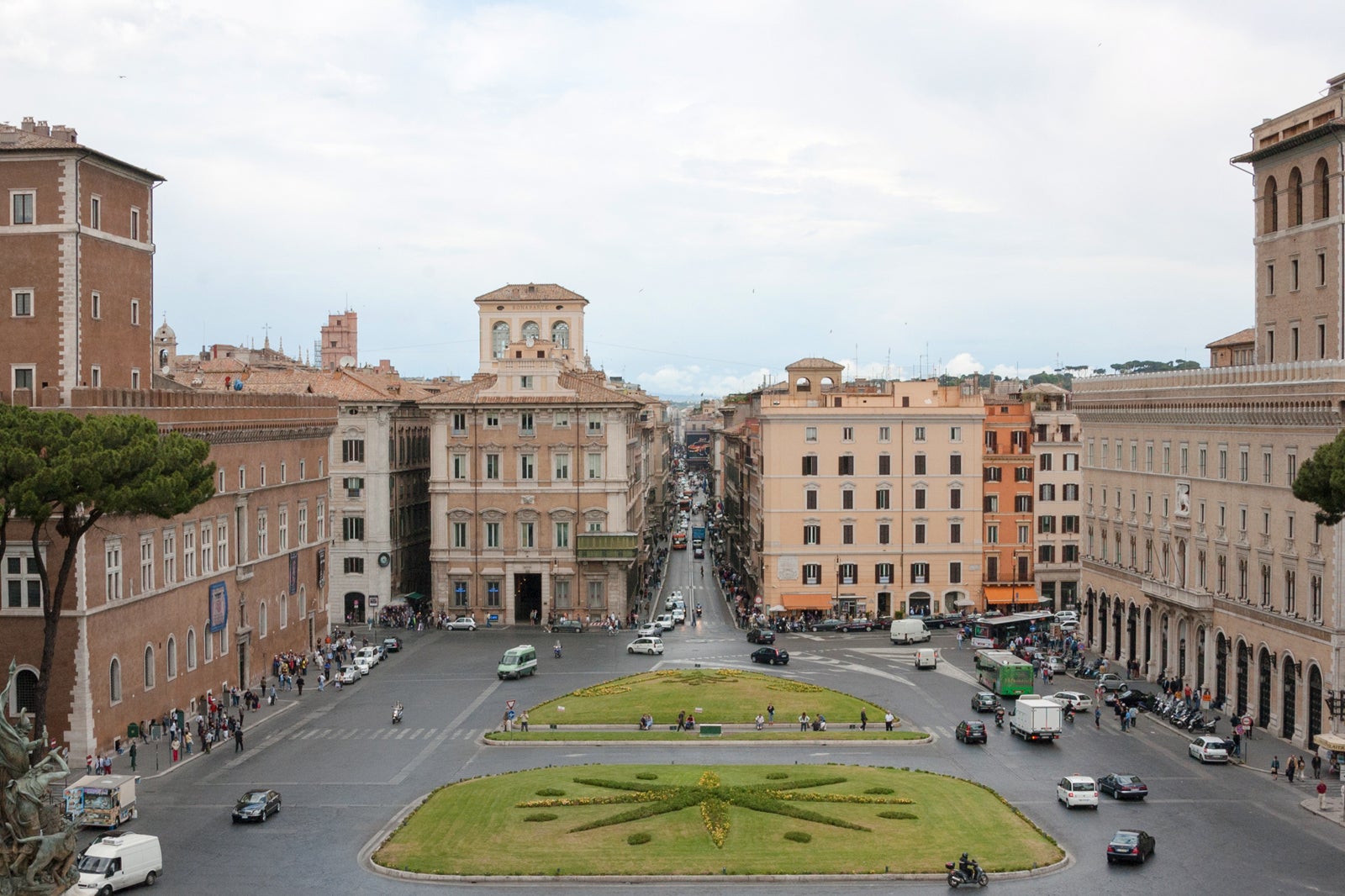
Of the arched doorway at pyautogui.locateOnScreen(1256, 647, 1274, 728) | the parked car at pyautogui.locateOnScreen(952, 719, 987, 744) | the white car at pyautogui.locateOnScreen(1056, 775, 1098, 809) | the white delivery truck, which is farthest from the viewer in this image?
the arched doorway at pyautogui.locateOnScreen(1256, 647, 1274, 728)

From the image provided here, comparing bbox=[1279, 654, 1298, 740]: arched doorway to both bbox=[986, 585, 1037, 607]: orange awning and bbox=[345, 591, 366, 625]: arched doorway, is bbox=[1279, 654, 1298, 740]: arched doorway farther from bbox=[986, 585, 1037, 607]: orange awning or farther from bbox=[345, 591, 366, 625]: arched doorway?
bbox=[345, 591, 366, 625]: arched doorway

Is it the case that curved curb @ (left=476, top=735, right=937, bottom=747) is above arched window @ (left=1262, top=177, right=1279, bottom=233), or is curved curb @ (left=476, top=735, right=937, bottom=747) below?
below

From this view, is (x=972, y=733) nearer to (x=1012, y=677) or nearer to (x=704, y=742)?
(x=704, y=742)

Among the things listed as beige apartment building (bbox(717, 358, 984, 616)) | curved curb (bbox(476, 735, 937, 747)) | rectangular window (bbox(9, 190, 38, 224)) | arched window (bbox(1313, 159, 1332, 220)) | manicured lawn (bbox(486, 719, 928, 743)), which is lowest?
curved curb (bbox(476, 735, 937, 747))

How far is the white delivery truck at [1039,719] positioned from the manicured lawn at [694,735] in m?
4.43

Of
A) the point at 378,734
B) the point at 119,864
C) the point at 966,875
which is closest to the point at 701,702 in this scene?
the point at 378,734

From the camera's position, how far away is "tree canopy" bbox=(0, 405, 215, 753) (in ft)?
159

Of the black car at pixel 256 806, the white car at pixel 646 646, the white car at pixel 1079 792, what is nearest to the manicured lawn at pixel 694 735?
the white car at pixel 1079 792

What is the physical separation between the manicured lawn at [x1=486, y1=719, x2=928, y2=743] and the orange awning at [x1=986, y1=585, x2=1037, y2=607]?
42.8 metres

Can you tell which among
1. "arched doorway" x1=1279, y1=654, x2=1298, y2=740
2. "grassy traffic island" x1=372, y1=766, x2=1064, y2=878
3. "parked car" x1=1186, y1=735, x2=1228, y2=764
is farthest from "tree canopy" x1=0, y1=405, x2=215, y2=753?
"arched doorway" x1=1279, y1=654, x2=1298, y2=740

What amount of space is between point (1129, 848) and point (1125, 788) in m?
8.97

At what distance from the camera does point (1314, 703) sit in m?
62.1

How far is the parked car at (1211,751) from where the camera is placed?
5953 cm

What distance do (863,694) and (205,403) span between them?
35.6 m
